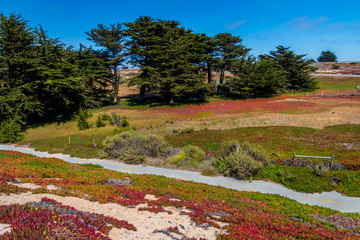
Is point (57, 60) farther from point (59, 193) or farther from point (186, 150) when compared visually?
point (59, 193)

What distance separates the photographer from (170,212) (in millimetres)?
7875

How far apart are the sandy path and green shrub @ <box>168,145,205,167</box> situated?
29.1 ft

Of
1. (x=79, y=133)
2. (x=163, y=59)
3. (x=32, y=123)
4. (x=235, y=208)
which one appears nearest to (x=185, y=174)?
(x=235, y=208)

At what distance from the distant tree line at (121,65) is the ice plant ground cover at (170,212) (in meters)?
28.8

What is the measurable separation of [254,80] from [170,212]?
55.5 metres

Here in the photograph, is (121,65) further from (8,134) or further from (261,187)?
(261,187)

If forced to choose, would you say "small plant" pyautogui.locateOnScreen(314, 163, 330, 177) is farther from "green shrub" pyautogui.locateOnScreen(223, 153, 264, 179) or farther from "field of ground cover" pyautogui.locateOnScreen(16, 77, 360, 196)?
"green shrub" pyautogui.locateOnScreen(223, 153, 264, 179)

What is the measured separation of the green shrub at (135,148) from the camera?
18.7 m

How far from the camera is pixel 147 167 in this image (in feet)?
56.9

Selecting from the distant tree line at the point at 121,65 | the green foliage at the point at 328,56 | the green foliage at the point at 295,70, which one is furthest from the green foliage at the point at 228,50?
the green foliage at the point at 328,56

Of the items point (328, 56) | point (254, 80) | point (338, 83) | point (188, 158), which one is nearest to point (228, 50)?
point (254, 80)

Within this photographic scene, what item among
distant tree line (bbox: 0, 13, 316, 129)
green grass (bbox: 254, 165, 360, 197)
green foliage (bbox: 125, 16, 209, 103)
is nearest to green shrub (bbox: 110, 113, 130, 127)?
distant tree line (bbox: 0, 13, 316, 129)

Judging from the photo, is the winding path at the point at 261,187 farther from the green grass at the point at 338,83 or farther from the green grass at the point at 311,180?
the green grass at the point at 338,83

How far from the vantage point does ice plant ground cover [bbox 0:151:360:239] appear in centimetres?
553
